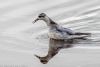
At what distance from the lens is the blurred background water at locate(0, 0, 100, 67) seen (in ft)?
44.9

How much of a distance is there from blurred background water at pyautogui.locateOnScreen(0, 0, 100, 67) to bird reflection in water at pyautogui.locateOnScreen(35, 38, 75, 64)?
0.61 feet

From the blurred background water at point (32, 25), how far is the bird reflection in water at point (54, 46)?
0.19 m

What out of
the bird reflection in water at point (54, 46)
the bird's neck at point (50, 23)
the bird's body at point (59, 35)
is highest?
the bird's neck at point (50, 23)

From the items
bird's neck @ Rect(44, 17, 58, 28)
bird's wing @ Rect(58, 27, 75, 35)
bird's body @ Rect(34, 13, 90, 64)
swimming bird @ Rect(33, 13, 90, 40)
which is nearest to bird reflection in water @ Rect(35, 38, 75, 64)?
bird's body @ Rect(34, 13, 90, 64)

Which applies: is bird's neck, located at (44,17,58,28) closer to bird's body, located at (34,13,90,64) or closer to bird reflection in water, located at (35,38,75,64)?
bird's body, located at (34,13,90,64)

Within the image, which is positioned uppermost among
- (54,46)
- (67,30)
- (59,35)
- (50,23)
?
(50,23)

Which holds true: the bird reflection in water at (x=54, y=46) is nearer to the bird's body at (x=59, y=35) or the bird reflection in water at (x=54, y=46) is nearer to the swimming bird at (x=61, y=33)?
the bird's body at (x=59, y=35)

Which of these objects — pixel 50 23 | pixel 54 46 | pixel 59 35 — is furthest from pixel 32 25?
pixel 54 46

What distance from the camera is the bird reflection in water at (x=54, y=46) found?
43.5ft

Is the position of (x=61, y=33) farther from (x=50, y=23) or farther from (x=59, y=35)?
(x=50, y=23)

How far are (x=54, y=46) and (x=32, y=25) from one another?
2187 mm

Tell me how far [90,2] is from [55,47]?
16.2 ft

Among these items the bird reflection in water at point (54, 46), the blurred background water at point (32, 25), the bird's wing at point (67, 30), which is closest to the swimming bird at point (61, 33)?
the bird's wing at point (67, 30)

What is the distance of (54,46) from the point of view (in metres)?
14.2
